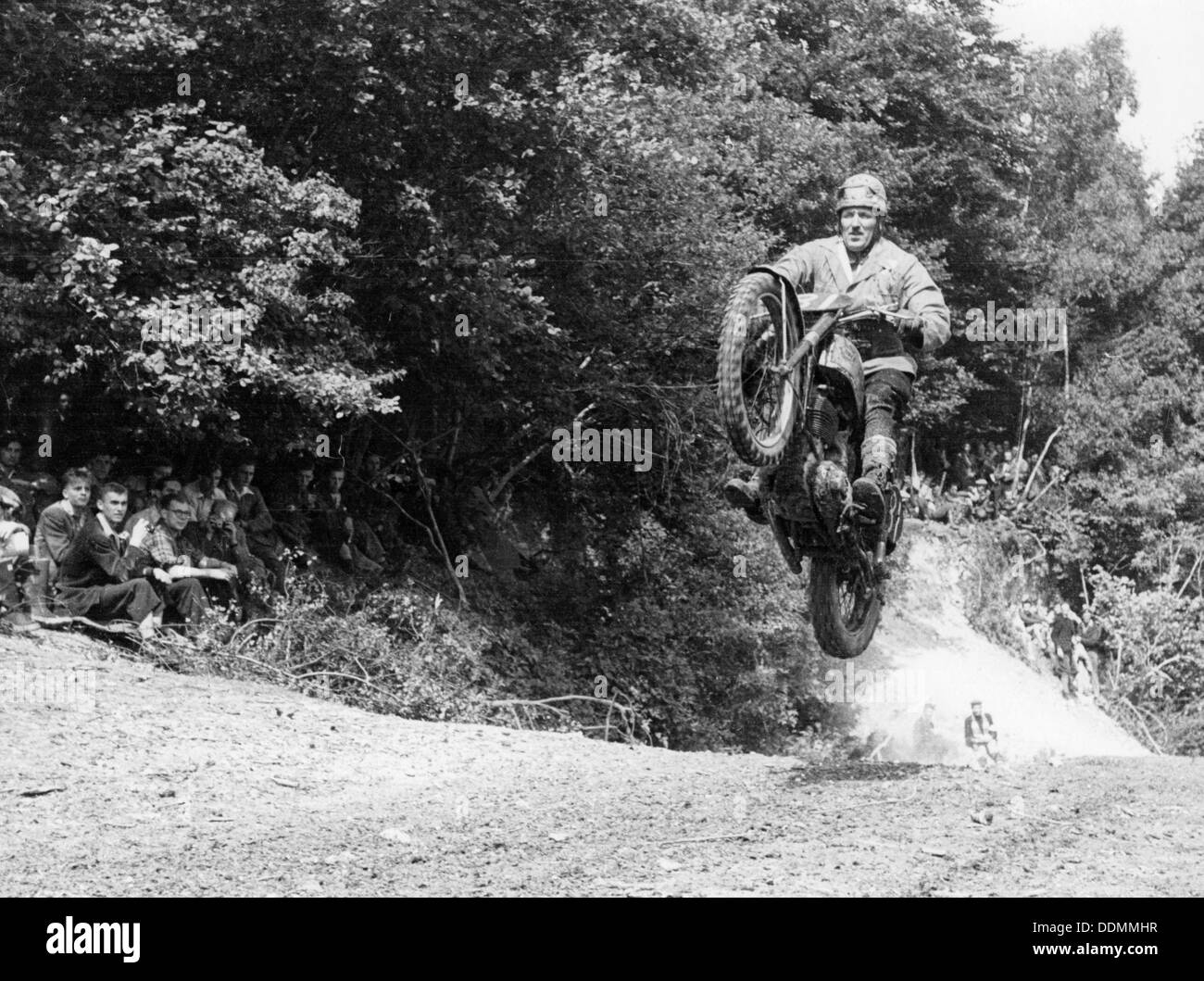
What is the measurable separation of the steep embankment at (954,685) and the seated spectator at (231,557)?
11.8 meters

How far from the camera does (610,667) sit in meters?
22.2

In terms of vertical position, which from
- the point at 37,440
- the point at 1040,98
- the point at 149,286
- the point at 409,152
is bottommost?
the point at 37,440

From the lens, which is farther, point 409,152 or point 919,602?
point 919,602

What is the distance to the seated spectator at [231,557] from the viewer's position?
636 inches

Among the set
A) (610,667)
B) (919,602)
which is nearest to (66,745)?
(610,667)

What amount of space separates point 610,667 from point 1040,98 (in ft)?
75.6

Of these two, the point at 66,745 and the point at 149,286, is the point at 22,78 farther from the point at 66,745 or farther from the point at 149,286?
the point at 66,745

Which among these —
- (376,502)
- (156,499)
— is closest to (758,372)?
(156,499)

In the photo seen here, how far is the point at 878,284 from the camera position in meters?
11.1

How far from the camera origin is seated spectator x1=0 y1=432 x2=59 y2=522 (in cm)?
1523

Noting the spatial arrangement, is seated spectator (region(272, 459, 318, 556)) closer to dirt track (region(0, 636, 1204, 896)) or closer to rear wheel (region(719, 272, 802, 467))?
dirt track (region(0, 636, 1204, 896))

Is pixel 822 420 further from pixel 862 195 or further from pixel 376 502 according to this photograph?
pixel 376 502
